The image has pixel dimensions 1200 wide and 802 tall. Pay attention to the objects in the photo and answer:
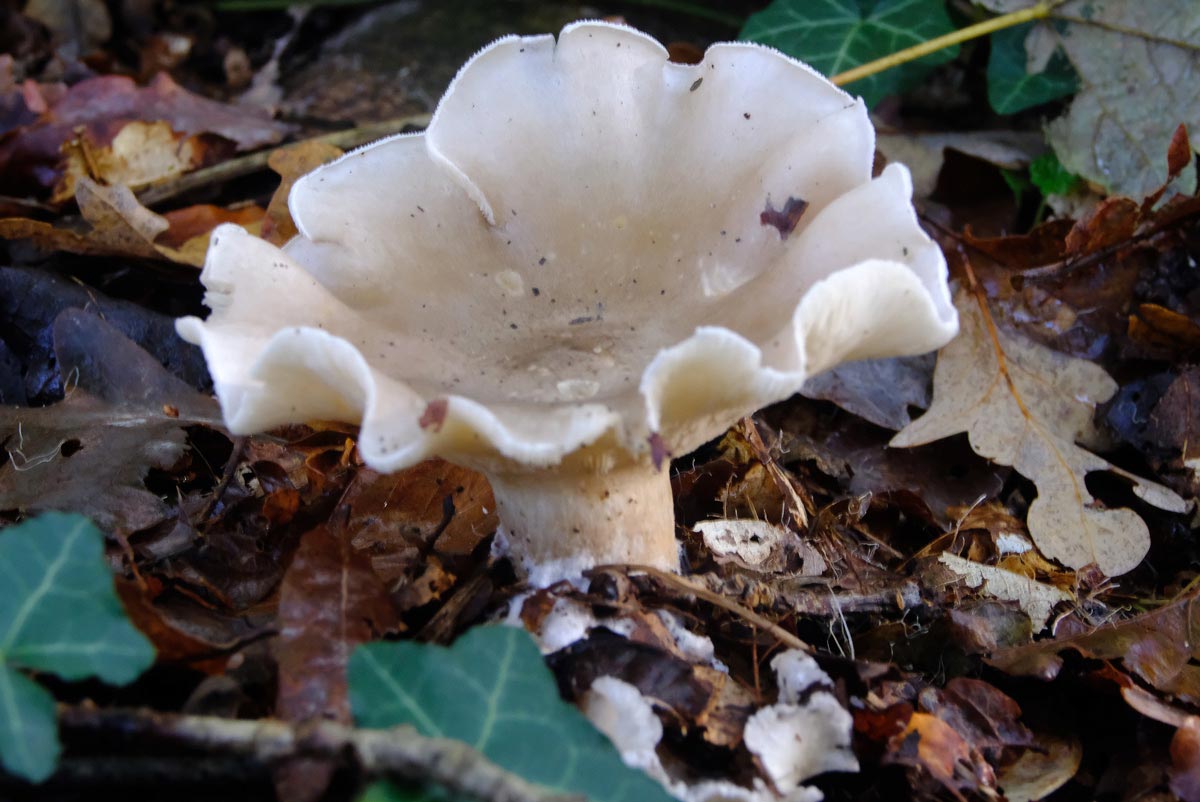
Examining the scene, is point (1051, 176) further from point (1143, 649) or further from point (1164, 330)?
point (1143, 649)

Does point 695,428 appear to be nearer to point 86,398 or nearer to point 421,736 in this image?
point 421,736

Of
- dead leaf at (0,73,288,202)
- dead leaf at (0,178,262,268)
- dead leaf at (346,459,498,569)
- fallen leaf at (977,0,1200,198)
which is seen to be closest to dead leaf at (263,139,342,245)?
dead leaf at (0,178,262,268)

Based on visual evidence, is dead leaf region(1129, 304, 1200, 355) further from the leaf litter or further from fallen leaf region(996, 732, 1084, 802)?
fallen leaf region(996, 732, 1084, 802)

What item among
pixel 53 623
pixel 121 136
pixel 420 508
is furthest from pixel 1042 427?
pixel 121 136

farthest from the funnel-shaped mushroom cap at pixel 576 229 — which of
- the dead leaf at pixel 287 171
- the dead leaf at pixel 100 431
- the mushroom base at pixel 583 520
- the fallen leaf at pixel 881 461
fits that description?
the dead leaf at pixel 287 171

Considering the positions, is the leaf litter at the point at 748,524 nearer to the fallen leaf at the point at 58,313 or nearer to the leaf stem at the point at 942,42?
the fallen leaf at the point at 58,313

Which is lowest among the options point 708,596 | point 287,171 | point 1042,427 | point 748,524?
point 1042,427
